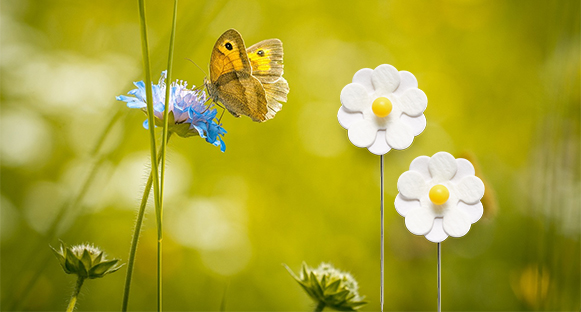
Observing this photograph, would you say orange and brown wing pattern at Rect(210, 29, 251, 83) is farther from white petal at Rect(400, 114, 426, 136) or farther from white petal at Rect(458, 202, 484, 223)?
white petal at Rect(458, 202, 484, 223)

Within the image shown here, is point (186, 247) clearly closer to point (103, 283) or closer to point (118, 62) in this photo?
point (103, 283)

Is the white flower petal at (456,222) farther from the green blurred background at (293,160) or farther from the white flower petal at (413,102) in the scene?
the green blurred background at (293,160)

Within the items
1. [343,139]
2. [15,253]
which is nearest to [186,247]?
[15,253]

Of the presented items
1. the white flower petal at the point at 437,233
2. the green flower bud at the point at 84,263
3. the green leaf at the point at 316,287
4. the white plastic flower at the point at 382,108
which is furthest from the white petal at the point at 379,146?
the green flower bud at the point at 84,263

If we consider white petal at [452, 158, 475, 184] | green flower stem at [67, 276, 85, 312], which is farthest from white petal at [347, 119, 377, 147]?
green flower stem at [67, 276, 85, 312]

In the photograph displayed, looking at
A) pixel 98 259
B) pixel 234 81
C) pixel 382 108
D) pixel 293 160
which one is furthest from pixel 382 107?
pixel 293 160
